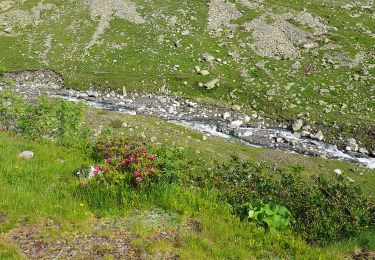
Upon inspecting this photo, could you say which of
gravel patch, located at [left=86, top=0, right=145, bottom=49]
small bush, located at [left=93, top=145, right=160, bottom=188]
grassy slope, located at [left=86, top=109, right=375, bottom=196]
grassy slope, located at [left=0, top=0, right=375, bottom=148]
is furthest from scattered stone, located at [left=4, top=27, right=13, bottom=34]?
small bush, located at [left=93, top=145, right=160, bottom=188]

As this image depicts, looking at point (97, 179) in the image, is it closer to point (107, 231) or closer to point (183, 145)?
point (107, 231)

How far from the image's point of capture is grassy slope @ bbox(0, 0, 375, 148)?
39562mm

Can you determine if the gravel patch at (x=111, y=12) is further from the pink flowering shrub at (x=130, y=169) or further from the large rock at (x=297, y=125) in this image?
the pink flowering shrub at (x=130, y=169)

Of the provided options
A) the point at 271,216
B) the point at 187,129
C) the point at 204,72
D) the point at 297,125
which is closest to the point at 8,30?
the point at 204,72

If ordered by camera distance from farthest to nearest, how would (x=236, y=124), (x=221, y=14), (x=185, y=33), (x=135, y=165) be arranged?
(x=221, y=14)
(x=185, y=33)
(x=236, y=124)
(x=135, y=165)

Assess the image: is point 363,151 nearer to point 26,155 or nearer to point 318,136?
point 318,136

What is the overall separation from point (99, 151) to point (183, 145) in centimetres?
1616

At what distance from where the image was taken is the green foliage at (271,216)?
11.2 m

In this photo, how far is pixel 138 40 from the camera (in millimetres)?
50469

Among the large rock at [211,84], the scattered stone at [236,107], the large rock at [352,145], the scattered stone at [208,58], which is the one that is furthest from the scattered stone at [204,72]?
the large rock at [352,145]

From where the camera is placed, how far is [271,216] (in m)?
11.5

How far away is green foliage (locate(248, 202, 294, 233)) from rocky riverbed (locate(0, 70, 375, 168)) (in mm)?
22911

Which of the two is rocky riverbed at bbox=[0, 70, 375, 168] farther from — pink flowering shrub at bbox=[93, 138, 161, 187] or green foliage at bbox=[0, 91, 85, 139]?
pink flowering shrub at bbox=[93, 138, 161, 187]

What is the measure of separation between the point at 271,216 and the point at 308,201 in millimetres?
1291
